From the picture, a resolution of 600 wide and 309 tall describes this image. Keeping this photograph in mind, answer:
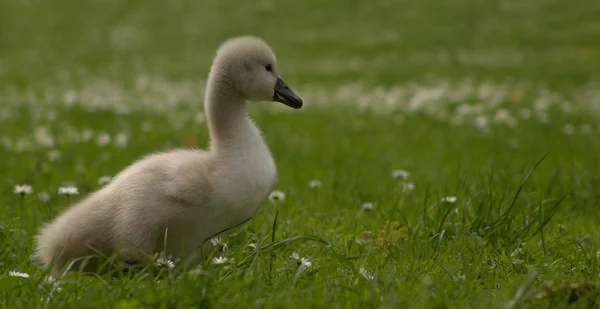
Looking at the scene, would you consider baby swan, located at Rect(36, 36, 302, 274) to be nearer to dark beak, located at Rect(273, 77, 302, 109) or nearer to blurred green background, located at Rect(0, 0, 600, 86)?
dark beak, located at Rect(273, 77, 302, 109)

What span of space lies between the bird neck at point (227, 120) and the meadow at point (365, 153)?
21.5 inches

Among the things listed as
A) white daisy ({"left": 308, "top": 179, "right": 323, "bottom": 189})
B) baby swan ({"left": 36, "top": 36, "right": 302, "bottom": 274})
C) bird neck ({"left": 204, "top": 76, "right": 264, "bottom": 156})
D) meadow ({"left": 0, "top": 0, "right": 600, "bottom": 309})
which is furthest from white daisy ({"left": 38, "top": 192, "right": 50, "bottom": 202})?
bird neck ({"left": 204, "top": 76, "right": 264, "bottom": 156})

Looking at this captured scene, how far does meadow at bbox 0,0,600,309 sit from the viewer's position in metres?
3.47

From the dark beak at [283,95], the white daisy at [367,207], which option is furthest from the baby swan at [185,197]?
the white daisy at [367,207]

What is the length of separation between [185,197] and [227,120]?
1.93ft

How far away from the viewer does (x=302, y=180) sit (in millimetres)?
7301

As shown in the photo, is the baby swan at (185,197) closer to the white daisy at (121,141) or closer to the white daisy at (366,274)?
the white daisy at (366,274)

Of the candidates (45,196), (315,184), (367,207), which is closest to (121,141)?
(45,196)

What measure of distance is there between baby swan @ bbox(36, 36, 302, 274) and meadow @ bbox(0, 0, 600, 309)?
0.63 ft

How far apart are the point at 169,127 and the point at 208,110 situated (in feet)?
21.5

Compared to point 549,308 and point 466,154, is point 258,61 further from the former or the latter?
point 466,154

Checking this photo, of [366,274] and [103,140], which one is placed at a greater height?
[366,274]

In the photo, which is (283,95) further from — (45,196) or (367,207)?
(45,196)

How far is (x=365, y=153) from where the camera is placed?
8.80 m
